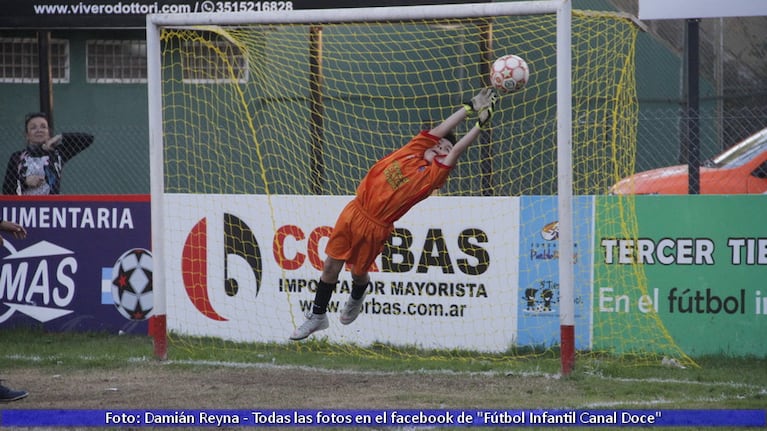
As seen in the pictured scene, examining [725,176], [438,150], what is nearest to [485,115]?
[438,150]

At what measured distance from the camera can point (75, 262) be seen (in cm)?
1189

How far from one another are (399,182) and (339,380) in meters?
1.70

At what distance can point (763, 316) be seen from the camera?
10.1 m

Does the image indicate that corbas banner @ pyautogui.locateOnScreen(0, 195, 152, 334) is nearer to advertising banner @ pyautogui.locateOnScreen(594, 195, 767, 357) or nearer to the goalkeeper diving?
the goalkeeper diving

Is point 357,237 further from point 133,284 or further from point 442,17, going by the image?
point 133,284

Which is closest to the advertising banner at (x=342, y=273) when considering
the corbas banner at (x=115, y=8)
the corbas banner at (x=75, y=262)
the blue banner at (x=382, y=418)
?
the corbas banner at (x=75, y=262)

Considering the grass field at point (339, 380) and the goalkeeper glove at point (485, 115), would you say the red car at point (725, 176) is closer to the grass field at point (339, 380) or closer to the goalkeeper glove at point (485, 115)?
the grass field at point (339, 380)

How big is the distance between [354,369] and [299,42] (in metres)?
4.76

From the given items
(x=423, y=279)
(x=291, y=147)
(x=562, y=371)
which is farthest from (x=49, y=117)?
(x=562, y=371)

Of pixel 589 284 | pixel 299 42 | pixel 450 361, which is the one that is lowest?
pixel 450 361

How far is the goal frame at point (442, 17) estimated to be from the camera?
9094 millimetres

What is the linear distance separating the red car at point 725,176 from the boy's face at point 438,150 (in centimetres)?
414

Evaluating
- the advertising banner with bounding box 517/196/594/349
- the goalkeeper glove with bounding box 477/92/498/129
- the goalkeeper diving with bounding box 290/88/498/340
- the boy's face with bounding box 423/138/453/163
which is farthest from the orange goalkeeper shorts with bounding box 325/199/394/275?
the advertising banner with bounding box 517/196/594/349

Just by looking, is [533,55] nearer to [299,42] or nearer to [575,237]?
[299,42]
